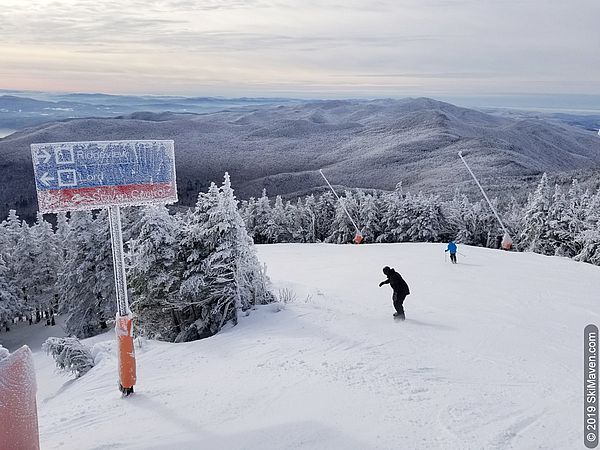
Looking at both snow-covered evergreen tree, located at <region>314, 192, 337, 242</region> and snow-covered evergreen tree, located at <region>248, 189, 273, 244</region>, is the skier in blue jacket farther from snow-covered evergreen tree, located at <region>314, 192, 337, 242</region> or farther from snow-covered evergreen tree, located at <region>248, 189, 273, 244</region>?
snow-covered evergreen tree, located at <region>314, 192, 337, 242</region>

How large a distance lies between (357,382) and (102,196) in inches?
215

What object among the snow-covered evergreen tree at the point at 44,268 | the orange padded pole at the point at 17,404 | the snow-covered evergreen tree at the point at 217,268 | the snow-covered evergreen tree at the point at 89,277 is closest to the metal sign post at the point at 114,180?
the orange padded pole at the point at 17,404

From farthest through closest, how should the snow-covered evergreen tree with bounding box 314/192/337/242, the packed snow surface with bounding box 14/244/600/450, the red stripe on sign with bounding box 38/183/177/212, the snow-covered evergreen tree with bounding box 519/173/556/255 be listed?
the snow-covered evergreen tree with bounding box 314/192/337/242 → the snow-covered evergreen tree with bounding box 519/173/556/255 → the red stripe on sign with bounding box 38/183/177/212 → the packed snow surface with bounding box 14/244/600/450

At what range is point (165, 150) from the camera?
31.5 feet

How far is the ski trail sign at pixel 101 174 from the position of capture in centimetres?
833

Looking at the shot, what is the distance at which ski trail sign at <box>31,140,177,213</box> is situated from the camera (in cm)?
833

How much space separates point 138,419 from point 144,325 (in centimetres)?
1063

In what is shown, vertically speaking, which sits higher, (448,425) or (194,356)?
(448,425)

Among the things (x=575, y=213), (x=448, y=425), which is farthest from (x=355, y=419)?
(x=575, y=213)

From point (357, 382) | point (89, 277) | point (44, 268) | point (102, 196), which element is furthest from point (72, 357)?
point (44, 268)

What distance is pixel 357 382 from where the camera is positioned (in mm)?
8203

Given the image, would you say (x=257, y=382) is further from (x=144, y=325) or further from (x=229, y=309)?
(x=144, y=325)

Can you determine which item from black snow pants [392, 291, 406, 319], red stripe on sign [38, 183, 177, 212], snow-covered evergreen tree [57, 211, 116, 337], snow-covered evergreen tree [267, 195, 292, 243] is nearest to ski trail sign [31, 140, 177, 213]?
red stripe on sign [38, 183, 177, 212]

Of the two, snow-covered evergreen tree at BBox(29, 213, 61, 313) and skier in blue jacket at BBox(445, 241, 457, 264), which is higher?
skier in blue jacket at BBox(445, 241, 457, 264)
